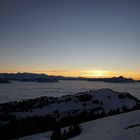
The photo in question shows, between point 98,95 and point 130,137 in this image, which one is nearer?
point 130,137

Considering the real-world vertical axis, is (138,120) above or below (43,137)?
above

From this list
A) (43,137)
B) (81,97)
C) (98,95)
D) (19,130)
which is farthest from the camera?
(98,95)

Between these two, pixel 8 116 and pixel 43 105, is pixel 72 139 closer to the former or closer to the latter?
pixel 8 116

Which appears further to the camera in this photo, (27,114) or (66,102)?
(66,102)

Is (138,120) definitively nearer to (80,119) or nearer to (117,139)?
(117,139)

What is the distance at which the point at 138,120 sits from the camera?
15.0m

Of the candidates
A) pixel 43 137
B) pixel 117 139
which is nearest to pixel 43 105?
pixel 43 137

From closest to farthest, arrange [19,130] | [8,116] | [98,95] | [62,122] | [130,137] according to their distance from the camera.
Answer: [130,137], [19,130], [62,122], [8,116], [98,95]

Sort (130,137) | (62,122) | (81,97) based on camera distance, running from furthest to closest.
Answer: (81,97) < (62,122) < (130,137)

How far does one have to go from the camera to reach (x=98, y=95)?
4128 centimetres

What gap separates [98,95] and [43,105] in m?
10.6

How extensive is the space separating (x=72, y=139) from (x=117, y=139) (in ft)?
11.2

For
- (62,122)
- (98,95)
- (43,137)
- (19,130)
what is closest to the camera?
(43,137)

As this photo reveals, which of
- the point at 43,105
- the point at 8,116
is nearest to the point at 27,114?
the point at 8,116
